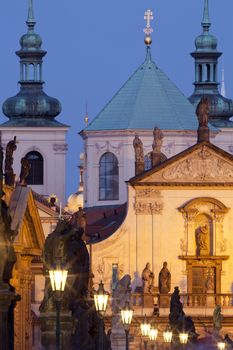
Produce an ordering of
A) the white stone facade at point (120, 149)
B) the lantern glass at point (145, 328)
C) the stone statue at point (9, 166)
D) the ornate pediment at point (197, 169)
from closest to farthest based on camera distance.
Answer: the stone statue at point (9, 166)
the lantern glass at point (145, 328)
the ornate pediment at point (197, 169)
the white stone facade at point (120, 149)

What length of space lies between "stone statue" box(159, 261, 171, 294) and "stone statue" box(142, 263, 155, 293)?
0.45m

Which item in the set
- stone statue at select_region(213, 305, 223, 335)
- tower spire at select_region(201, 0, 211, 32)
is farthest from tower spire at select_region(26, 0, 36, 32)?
stone statue at select_region(213, 305, 223, 335)

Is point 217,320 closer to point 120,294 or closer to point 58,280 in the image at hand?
point 120,294

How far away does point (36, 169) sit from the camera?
12781cm

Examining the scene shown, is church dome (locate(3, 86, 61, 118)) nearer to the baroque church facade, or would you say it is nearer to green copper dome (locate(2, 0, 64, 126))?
green copper dome (locate(2, 0, 64, 126))

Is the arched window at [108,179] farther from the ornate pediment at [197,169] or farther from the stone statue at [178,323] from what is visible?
the stone statue at [178,323]

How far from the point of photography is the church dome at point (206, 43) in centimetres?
13071

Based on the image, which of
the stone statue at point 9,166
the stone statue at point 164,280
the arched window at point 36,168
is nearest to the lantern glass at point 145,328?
the stone statue at point 164,280

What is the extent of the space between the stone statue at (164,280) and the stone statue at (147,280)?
45cm

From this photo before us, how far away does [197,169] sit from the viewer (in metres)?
106

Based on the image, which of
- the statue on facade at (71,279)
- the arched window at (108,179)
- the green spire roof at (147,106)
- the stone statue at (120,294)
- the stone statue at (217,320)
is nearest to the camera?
the statue on facade at (71,279)

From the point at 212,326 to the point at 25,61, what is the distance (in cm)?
3279

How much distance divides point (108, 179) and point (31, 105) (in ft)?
36.5

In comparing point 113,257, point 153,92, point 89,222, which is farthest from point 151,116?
point 113,257
